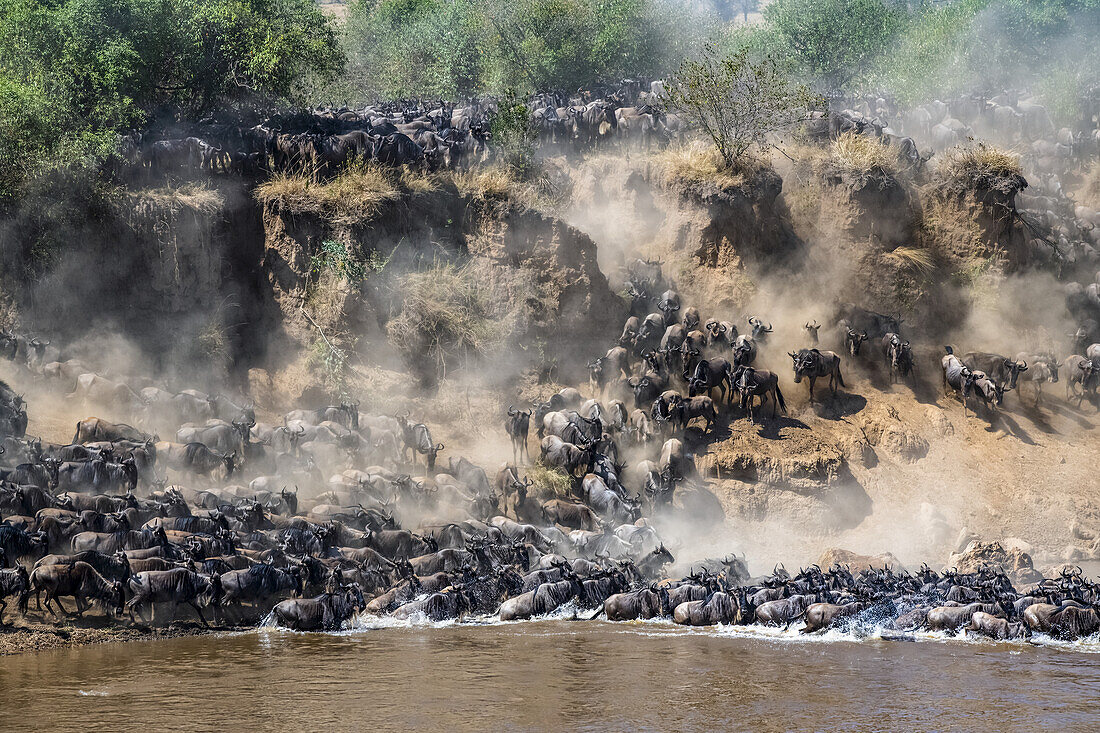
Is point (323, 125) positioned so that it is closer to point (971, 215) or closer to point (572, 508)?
point (572, 508)

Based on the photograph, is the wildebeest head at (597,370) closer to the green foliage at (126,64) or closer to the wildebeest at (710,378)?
the wildebeest at (710,378)

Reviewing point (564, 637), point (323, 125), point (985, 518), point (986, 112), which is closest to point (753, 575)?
point (985, 518)

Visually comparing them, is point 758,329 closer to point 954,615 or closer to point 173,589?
point 954,615

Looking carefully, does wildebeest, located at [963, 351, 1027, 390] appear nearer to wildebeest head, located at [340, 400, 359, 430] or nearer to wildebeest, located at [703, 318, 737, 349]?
wildebeest, located at [703, 318, 737, 349]

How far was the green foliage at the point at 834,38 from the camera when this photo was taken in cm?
5347

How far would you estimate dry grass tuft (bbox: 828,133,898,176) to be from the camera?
97.9 ft

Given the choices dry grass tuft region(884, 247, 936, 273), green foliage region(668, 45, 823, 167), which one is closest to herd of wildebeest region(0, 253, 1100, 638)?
dry grass tuft region(884, 247, 936, 273)

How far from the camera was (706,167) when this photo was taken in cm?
2978

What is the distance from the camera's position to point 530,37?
1861 inches

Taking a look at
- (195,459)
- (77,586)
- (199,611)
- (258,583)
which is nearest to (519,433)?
(195,459)

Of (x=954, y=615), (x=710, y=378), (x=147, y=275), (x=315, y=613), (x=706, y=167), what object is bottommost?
(x=954, y=615)

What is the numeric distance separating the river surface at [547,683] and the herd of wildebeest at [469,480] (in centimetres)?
88

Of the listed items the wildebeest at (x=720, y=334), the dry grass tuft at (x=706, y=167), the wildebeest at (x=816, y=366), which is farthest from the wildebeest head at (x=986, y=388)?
the dry grass tuft at (x=706, y=167)

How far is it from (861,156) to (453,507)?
16.4 meters
